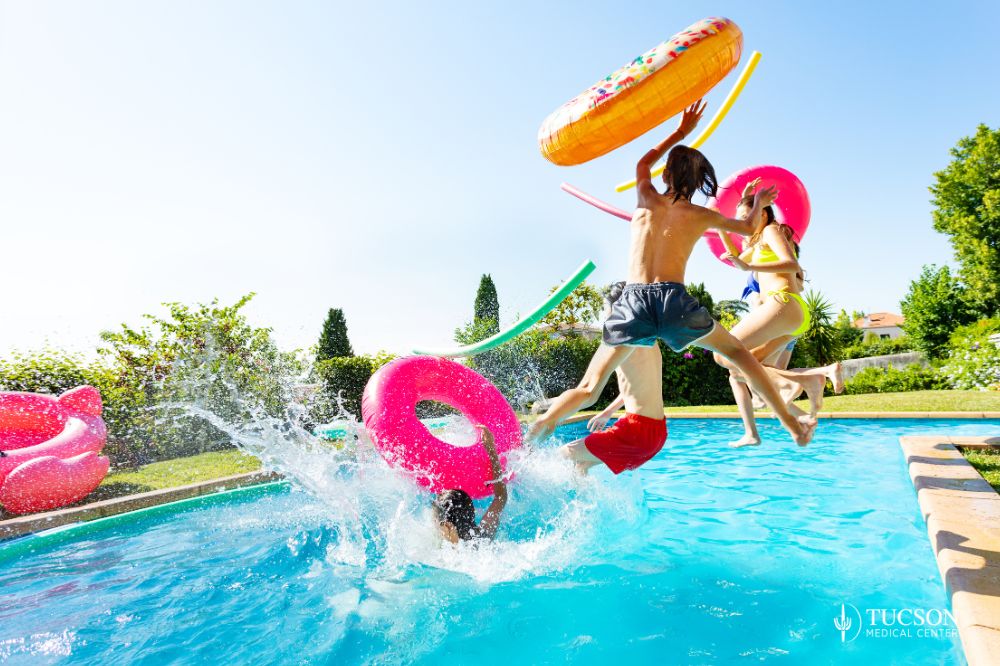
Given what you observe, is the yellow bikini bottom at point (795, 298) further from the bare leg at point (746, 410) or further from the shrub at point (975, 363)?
the shrub at point (975, 363)

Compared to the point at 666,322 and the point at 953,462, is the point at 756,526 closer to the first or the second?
the point at 953,462

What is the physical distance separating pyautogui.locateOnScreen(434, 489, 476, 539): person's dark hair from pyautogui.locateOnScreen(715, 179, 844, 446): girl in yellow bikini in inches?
83.7

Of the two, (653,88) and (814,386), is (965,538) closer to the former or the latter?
(814,386)

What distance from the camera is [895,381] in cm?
1619

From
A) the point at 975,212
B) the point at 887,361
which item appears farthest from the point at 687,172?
the point at 975,212

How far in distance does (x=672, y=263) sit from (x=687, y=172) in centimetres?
59

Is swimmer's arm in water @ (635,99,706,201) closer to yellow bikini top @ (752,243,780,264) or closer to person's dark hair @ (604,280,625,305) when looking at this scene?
person's dark hair @ (604,280,625,305)

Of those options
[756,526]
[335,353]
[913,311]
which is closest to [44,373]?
[756,526]

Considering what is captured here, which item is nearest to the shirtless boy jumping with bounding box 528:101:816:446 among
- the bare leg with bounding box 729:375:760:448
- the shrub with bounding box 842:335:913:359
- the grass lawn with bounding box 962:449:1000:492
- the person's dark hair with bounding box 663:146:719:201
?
the person's dark hair with bounding box 663:146:719:201

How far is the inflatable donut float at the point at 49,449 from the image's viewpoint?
609cm

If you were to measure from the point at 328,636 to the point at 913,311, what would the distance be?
104 feet

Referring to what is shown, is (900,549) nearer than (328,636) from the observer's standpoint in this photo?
No

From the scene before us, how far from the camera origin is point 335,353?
3228 centimetres

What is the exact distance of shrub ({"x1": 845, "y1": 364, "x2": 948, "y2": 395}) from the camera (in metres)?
15.7
